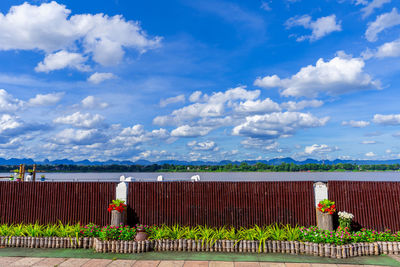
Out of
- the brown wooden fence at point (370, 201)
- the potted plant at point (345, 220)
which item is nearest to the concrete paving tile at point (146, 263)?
the potted plant at point (345, 220)

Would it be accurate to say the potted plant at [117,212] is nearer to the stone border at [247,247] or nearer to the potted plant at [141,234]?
the potted plant at [141,234]

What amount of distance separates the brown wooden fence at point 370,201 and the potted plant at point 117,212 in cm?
825

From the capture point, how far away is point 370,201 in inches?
456

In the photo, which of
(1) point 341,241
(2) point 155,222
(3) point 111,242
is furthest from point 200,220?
(1) point 341,241

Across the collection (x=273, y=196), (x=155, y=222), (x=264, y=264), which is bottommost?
(x=264, y=264)

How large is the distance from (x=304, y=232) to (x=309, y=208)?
4.91ft

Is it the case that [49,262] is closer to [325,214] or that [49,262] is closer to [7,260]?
[7,260]

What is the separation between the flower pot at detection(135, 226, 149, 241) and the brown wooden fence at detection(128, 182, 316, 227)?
4.08 feet

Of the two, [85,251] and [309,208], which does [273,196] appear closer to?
[309,208]

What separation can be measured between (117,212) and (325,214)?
25.6ft

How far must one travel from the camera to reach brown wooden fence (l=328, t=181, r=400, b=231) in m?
11.4

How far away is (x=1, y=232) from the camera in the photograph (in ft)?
37.3

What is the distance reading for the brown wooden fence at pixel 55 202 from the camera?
40.5 feet

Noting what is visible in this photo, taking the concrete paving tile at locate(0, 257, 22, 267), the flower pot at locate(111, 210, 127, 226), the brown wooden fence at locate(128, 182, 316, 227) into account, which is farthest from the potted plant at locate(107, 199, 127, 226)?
the concrete paving tile at locate(0, 257, 22, 267)
